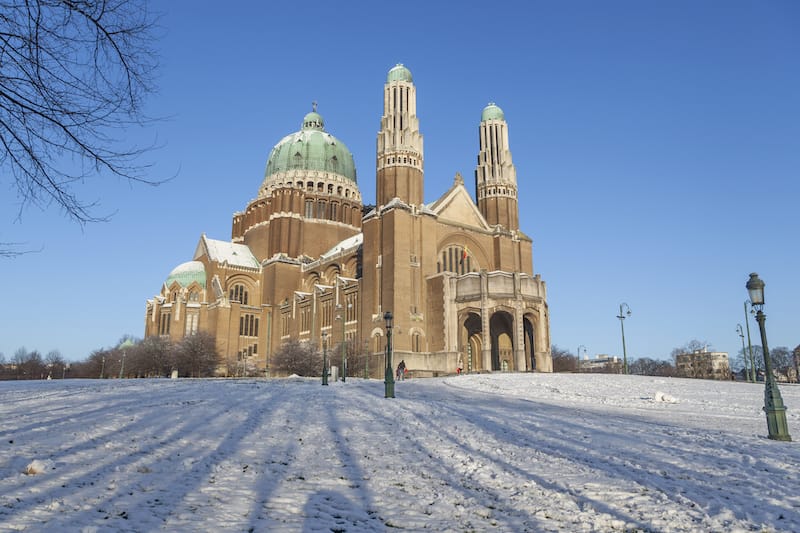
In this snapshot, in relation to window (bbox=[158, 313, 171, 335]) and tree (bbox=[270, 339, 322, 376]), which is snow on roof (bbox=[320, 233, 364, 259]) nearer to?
tree (bbox=[270, 339, 322, 376])

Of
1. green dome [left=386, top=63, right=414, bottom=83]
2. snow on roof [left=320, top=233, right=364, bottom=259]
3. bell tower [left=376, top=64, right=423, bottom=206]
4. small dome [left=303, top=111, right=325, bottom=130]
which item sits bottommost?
snow on roof [left=320, top=233, right=364, bottom=259]

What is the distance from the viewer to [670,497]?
24.1ft

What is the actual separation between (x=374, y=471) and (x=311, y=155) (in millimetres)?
72102

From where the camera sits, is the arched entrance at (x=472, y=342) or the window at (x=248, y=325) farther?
the window at (x=248, y=325)

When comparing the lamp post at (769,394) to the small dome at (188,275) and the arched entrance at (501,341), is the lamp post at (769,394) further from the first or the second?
the small dome at (188,275)

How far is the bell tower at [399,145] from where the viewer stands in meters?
51.8

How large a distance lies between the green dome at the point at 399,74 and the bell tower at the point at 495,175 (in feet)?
35.4

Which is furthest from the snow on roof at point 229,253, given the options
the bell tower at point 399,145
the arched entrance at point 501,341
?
the arched entrance at point 501,341

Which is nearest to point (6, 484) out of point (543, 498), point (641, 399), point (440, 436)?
point (543, 498)

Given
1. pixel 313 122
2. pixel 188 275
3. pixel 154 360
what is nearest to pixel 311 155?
pixel 313 122

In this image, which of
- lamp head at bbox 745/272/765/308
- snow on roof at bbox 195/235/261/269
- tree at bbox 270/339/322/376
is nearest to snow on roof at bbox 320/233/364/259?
snow on roof at bbox 195/235/261/269

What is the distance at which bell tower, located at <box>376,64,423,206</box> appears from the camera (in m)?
51.8

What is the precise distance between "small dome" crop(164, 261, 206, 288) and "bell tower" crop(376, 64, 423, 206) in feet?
96.9

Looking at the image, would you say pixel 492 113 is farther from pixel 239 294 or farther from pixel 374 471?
pixel 374 471
